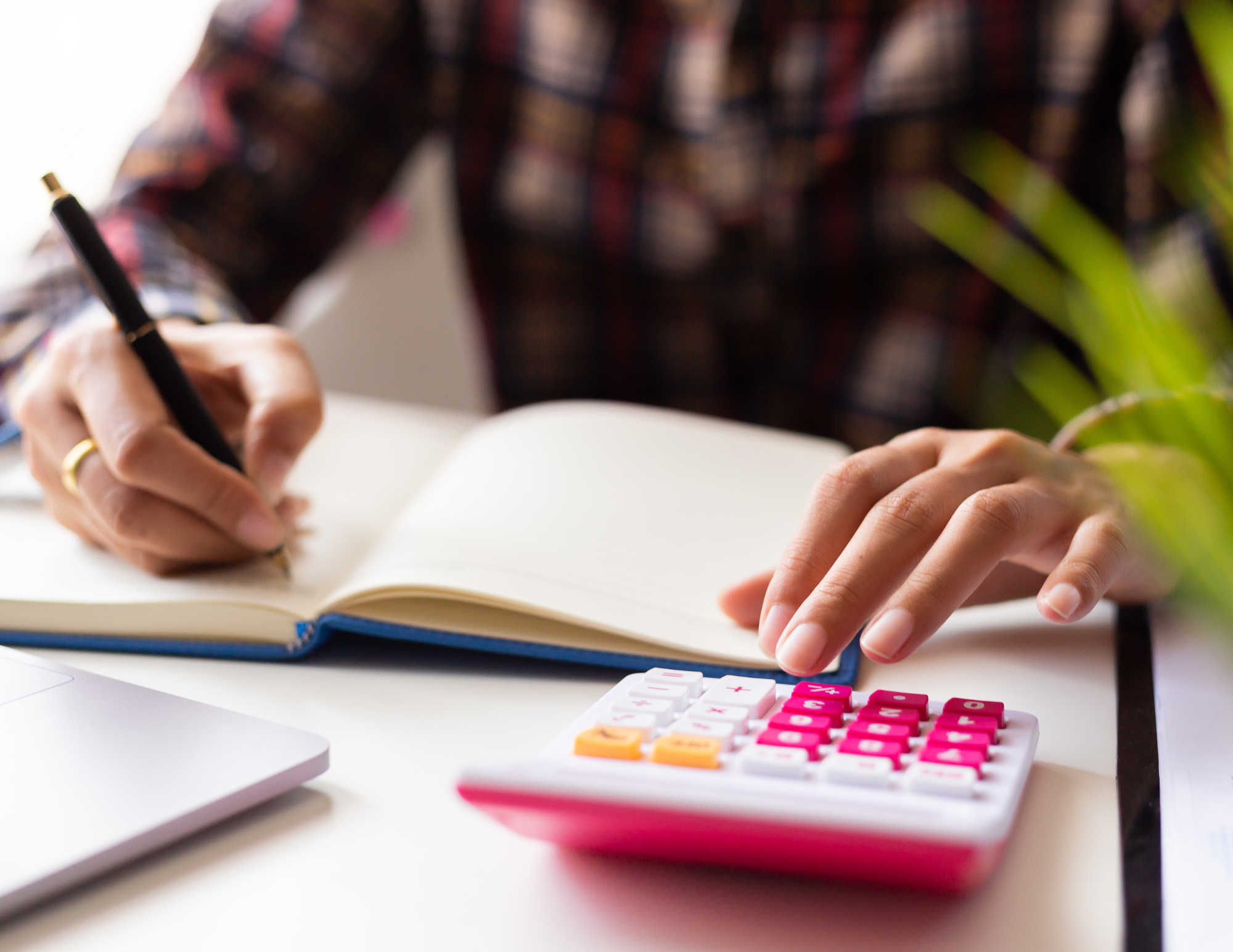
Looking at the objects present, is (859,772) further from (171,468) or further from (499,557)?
(171,468)

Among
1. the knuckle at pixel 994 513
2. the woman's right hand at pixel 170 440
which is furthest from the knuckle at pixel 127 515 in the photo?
the knuckle at pixel 994 513

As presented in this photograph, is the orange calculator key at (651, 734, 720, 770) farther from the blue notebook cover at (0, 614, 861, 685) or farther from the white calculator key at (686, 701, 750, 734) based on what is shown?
the blue notebook cover at (0, 614, 861, 685)

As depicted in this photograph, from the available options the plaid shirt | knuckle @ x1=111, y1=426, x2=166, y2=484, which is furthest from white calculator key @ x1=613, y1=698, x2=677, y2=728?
the plaid shirt

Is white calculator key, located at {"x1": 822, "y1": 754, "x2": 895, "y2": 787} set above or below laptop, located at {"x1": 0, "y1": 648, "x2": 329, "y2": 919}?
below

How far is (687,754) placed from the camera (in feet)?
1.03

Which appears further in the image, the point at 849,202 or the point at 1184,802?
the point at 849,202

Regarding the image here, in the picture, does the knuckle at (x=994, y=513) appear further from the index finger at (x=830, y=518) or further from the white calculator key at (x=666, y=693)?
the white calculator key at (x=666, y=693)

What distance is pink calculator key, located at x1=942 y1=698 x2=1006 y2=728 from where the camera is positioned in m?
0.36

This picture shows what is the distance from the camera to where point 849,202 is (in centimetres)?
105

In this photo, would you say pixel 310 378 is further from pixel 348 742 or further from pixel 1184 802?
pixel 1184 802

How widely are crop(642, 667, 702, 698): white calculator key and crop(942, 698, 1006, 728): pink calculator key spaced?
85 mm

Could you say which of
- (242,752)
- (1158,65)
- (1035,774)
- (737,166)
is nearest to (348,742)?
(242,752)

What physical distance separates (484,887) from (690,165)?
36.2 inches

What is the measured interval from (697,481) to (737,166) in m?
0.49
